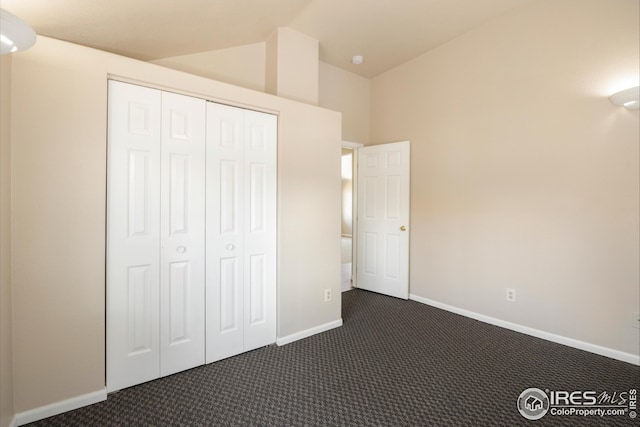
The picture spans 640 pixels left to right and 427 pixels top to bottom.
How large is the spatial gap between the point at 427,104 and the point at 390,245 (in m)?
1.86

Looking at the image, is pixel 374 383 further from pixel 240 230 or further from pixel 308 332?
pixel 240 230

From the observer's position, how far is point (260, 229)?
252 centimetres

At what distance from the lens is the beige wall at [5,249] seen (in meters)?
1.47

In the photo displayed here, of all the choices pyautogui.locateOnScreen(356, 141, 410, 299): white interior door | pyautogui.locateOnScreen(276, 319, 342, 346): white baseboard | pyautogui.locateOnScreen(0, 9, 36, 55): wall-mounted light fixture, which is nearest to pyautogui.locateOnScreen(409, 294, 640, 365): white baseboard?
pyautogui.locateOnScreen(356, 141, 410, 299): white interior door

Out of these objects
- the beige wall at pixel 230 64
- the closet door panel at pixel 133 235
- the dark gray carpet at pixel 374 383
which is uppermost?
the beige wall at pixel 230 64

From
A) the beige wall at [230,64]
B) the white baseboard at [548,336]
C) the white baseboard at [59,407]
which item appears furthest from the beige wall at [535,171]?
the white baseboard at [59,407]

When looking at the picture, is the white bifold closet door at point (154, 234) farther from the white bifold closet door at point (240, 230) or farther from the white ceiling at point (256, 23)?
the white ceiling at point (256, 23)

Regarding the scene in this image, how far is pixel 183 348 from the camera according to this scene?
2.14 metres

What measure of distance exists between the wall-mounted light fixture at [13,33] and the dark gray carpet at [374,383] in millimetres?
1888

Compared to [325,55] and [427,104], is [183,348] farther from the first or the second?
[427,104]

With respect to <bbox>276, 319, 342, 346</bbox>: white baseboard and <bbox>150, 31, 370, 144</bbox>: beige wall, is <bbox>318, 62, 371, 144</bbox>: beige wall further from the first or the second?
<bbox>276, 319, 342, 346</bbox>: white baseboard

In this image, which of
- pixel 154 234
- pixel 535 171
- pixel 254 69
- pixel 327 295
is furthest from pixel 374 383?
pixel 254 69

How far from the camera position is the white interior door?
3.82 m

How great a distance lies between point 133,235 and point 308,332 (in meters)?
1.72
